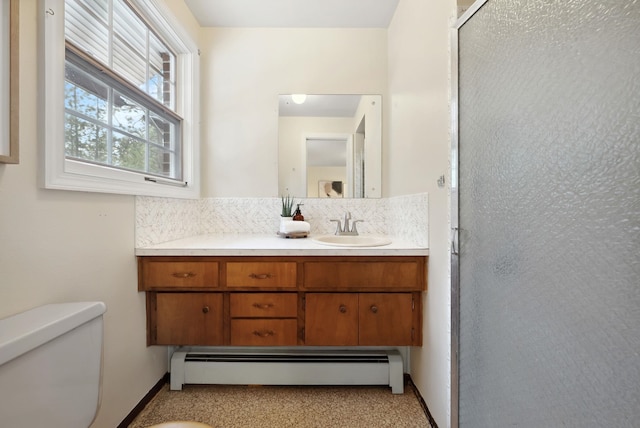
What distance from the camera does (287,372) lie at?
62.4 inches

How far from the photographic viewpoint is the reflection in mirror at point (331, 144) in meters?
2.04

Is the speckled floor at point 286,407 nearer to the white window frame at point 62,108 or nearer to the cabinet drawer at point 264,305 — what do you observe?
the cabinet drawer at point 264,305

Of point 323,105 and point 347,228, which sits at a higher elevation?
point 323,105

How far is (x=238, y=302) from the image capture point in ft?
4.72

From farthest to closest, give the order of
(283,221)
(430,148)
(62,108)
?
1. (283,221)
2. (430,148)
3. (62,108)

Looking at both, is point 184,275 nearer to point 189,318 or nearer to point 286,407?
point 189,318

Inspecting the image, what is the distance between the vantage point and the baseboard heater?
158 cm

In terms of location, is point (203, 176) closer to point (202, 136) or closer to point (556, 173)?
point (202, 136)

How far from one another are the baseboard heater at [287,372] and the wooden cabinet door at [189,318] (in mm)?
256

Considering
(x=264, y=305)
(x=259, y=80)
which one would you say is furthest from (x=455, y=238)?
(x=259, y=80)

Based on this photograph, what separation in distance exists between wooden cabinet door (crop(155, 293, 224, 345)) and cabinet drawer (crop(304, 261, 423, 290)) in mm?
541

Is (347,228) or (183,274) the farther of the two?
(347,228)

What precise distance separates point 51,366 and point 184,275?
670 mm

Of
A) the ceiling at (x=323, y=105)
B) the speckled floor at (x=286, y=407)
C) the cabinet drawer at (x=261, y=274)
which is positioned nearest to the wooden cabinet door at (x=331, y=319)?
the cabinet drawer at (x=261, y=274)
